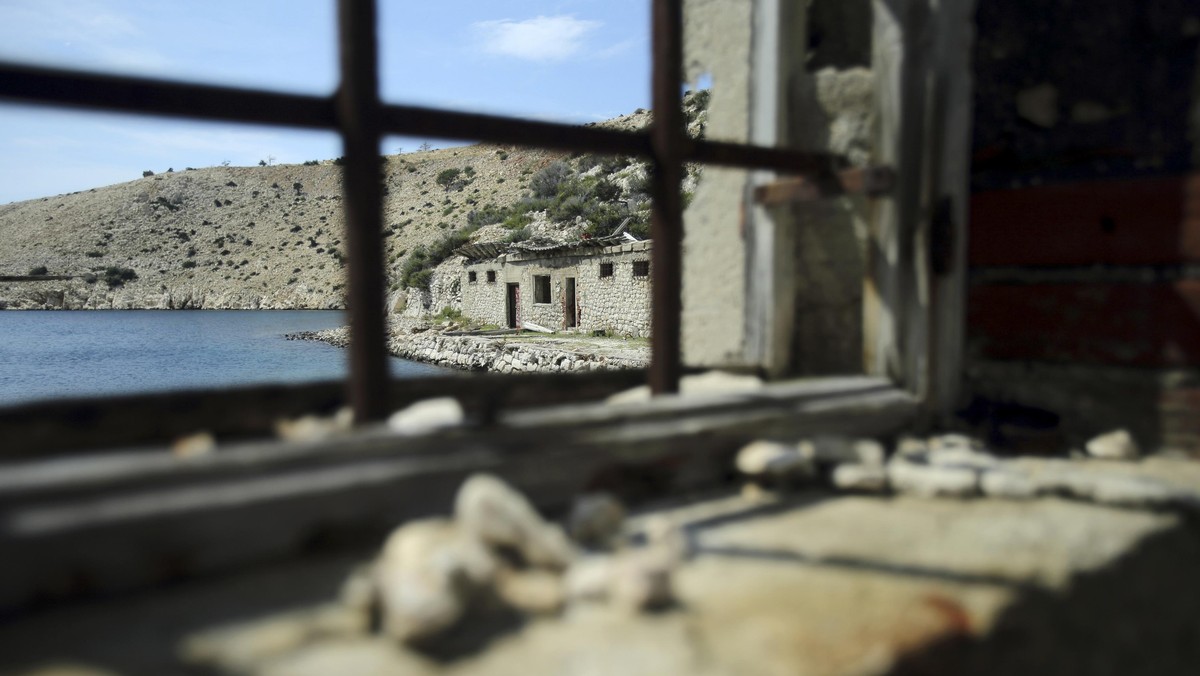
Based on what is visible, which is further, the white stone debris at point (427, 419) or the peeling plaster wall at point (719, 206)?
the peeling plaster wall at point (719, 206)

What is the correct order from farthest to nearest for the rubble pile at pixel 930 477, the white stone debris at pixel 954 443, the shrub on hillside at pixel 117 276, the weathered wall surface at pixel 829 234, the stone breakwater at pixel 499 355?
the shrub on hillside at pixel 117 276 < the stone breakwater at pixel 499 355 < the weathered wall surface at pixel 829 234 < the white stone debris at pixel 954 443 < the rubble pile at pixel 930 477

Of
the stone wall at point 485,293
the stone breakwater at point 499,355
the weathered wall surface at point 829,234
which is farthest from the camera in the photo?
the stone wall at point 485,293

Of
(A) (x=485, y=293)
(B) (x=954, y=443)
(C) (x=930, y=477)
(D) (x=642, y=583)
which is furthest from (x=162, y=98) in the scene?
(A) (x=485, y=293)

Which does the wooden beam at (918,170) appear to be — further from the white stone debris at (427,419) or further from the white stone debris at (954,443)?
the white stone debris at (427,419)

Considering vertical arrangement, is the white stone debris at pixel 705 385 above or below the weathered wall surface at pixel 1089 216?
below

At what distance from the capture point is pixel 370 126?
198 cm

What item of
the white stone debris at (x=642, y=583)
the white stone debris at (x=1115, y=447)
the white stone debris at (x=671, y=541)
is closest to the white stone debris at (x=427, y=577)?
the white stone debris at (x=642, y=583)

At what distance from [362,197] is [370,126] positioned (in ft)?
0.69

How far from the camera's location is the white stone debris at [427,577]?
1313 mm

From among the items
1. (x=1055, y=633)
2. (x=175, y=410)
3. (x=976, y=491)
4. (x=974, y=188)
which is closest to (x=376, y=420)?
(x=175, y=410)

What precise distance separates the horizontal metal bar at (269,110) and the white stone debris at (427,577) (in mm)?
1127

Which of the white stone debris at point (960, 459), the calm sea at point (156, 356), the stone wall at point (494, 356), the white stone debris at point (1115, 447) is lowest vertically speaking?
the calm sea at point (156, 356)

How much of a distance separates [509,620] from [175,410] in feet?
5.18

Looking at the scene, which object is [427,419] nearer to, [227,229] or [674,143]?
[674,143]
